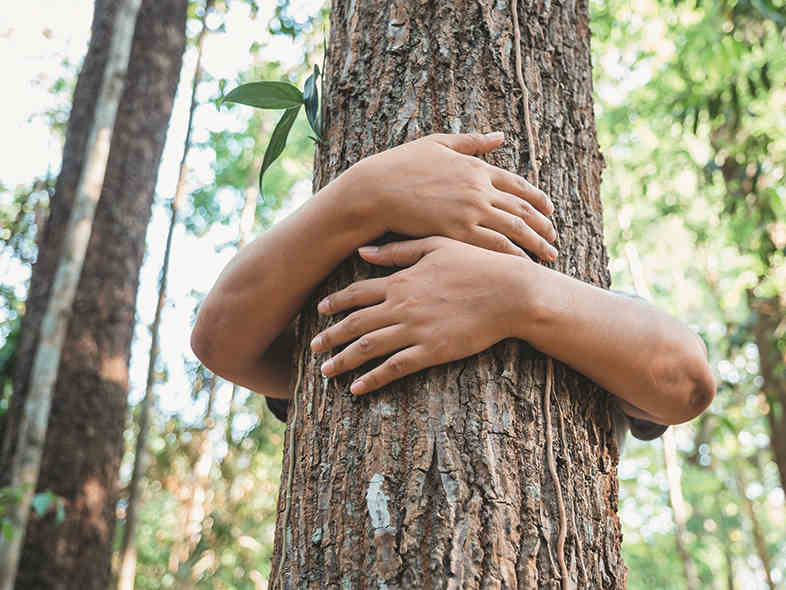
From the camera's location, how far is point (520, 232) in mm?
1195

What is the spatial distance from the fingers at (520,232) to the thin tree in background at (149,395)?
4531 millimetres

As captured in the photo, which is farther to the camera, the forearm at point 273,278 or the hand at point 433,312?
the forearm at point 273,278

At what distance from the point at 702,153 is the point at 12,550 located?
9667mm

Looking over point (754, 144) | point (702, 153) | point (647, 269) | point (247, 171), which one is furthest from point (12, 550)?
point (647, 269)

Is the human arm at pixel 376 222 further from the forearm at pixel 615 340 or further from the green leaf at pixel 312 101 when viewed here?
the green leaf at pixel 312 101

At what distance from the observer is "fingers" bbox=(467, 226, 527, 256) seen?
45.8 inches

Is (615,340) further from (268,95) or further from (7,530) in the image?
(7,530)

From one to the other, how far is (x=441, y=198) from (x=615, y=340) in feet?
1.22

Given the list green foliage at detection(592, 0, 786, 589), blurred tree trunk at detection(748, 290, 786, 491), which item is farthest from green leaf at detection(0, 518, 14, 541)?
blurred tree trunk at detection(748, 290, 786, 491)

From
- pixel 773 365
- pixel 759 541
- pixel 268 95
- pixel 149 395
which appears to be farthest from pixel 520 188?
pixel 759 541

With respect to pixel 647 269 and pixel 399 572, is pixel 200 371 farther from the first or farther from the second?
pixel 647 269

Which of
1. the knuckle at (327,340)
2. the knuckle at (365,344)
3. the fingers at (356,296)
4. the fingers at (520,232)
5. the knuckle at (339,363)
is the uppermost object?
the fingers at (520,232)

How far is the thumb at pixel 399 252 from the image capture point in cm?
114

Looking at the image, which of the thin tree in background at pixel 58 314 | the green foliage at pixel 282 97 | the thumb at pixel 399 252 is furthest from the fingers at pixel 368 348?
the thin tree in background at pixel 58 314
